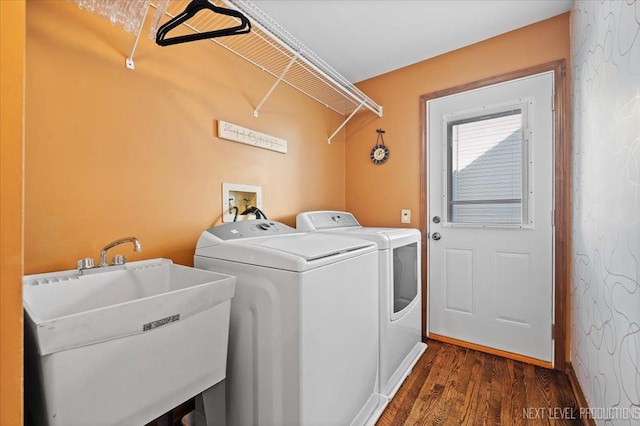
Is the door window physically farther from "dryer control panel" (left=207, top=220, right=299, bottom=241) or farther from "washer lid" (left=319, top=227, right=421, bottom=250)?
"dryer control panel" (left=207, top=220, right=299, bottom=241)

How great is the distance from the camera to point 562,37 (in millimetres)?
1857

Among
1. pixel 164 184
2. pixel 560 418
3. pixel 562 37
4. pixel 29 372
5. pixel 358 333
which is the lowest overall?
pixel 560 418

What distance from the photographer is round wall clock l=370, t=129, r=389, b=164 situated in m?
2.60

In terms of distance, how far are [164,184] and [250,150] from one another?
0.62 meters

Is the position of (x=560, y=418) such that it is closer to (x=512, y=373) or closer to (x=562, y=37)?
(x=512, y=373)

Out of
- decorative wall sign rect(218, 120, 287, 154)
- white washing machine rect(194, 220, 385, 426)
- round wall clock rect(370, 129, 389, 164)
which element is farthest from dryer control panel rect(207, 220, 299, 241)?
round wall clock rect(370, 129, 389, 164)

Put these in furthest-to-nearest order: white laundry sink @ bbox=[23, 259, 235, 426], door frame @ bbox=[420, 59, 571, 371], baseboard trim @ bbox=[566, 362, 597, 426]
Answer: door frame @ bbox=[420, 59, 571, 371] → baseboard trim @ bbox=[566, 362, 597, 426] → white laundry sink @ bbox=[23, 259, 235, 426]

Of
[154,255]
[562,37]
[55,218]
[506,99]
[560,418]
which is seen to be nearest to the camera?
[55,218]

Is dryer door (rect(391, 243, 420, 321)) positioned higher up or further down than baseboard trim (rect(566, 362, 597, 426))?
higher up

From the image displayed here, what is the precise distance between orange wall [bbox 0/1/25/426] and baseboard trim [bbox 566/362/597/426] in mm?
2152

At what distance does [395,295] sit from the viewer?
1.73 m

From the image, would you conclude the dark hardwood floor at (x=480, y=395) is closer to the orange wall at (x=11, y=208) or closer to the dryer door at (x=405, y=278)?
the dryer door at (x=405, y=278)

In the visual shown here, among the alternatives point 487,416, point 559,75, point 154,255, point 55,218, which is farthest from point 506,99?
point 55,218

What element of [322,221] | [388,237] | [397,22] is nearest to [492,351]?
[388,237]
